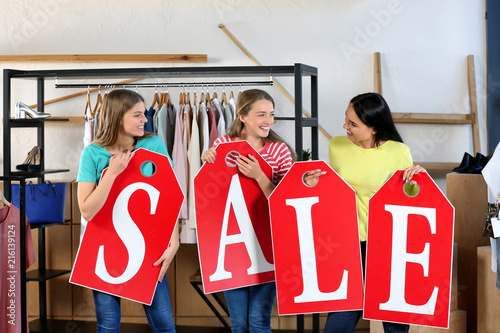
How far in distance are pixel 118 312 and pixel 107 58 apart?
2.24 metres

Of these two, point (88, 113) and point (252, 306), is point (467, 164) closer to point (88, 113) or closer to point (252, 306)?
point (252, 306)

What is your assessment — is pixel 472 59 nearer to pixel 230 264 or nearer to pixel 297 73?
pixel 297 73

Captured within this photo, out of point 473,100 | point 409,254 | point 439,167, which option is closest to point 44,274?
point 409,254

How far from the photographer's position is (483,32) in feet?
12.3

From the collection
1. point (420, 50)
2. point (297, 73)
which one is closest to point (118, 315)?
point (297, 73)

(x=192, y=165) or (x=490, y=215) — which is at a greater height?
(x=192, y=165)

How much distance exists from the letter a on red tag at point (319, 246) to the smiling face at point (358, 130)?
278 millimetres

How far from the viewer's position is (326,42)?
148 inches

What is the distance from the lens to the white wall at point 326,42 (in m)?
3.75

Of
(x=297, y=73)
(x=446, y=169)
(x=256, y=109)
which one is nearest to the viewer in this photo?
(x=256, y=109)

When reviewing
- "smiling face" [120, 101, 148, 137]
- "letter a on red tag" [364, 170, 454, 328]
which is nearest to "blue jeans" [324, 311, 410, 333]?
"letter a on red tag" [364, 170, 454, 328]

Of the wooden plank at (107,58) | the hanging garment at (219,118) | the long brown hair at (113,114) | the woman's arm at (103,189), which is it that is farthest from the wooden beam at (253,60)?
the woman's arm at (103,189)

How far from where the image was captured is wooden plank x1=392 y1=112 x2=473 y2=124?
12.2 feet

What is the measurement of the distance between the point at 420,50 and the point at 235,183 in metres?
2.34
